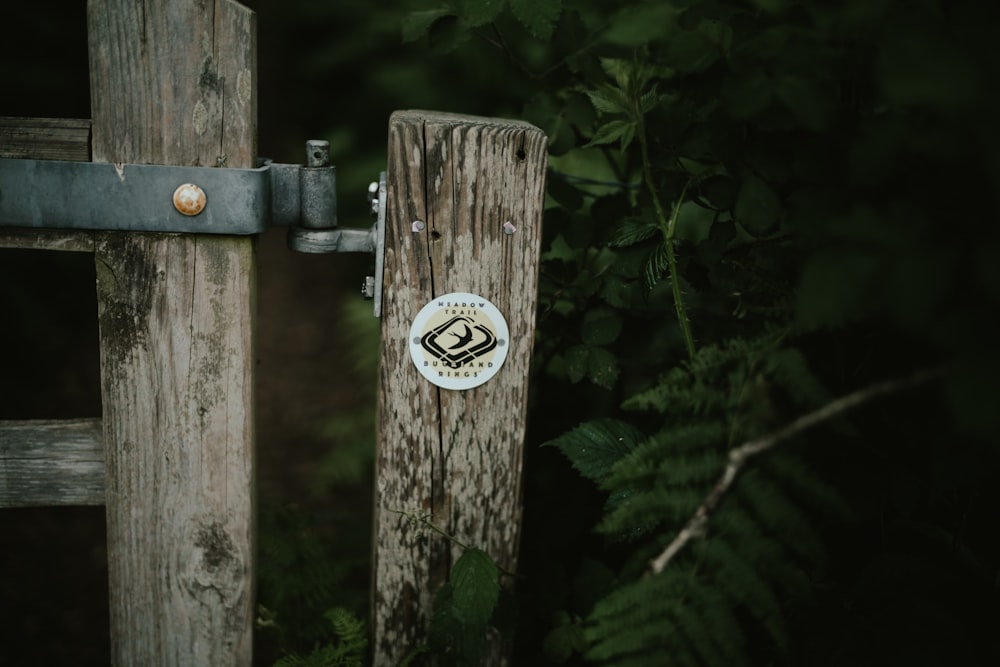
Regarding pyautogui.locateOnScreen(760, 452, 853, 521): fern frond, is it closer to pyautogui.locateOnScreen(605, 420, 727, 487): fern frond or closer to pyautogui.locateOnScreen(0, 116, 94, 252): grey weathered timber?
pyautogui.locateOnScreen(605, 420, 727, 487): fern frond

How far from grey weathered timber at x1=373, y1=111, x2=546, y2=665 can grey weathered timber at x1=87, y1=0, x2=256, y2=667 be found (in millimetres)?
259

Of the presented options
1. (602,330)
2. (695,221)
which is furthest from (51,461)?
(695,221)

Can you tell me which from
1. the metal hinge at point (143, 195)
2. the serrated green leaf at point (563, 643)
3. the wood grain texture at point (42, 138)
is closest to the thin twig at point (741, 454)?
the serrated green leaf at point (563, 643)

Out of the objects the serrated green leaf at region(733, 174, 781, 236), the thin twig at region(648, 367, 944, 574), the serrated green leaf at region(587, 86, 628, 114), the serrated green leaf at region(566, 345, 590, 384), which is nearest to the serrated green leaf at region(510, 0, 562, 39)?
the serrated green leaf at region(587, 86, 628, 114)

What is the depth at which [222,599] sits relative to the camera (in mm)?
1426

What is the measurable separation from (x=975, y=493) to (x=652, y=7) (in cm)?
100

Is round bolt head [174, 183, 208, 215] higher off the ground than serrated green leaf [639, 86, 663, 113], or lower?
lower

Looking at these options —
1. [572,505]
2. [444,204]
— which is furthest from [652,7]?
[572,505]

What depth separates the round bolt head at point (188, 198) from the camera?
1.17m

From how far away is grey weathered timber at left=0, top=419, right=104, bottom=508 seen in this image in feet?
4.44

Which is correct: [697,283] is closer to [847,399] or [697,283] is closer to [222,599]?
[847,399]

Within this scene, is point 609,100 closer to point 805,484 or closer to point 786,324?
point 786,324

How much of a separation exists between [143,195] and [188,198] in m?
0.07

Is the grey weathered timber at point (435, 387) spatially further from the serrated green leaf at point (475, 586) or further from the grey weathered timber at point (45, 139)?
the grey weathered timber at point (45, 139)
